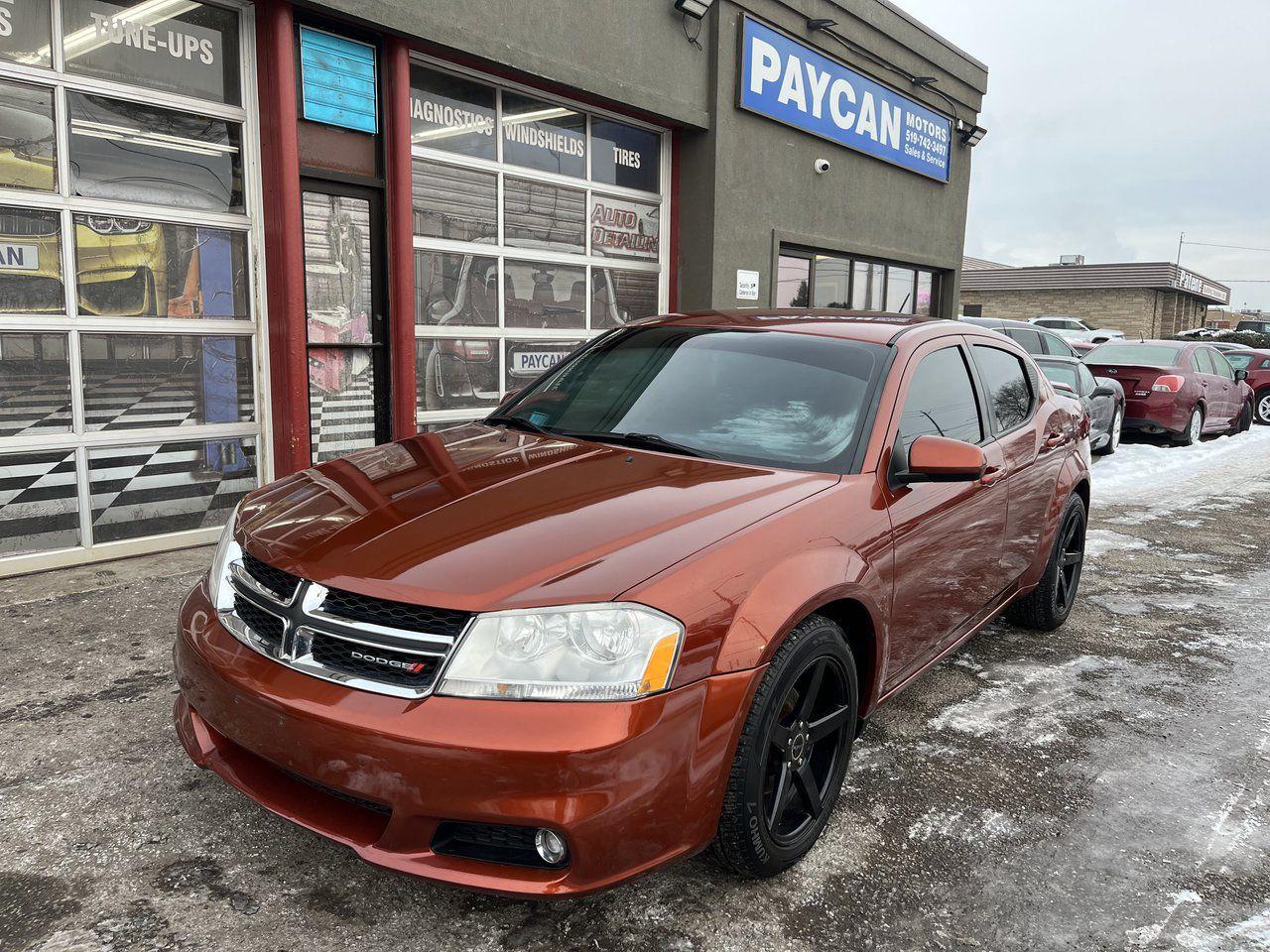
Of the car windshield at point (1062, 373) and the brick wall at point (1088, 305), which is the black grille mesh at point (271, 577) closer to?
the car windshield at point (1062, 373)

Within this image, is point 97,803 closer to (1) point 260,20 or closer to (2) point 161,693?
(2) point 161,693

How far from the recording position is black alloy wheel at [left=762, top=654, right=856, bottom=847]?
8.22 feet

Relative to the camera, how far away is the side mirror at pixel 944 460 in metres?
2.95

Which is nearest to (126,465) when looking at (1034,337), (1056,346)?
(1034,337)

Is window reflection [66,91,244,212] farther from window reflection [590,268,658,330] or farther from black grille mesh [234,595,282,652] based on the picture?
black grille mesh [234,595,282,652]

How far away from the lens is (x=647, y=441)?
3.18 meters

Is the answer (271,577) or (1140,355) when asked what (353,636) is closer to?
(271,577)

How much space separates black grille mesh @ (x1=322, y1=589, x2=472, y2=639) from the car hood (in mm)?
29

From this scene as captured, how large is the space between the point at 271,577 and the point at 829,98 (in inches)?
397

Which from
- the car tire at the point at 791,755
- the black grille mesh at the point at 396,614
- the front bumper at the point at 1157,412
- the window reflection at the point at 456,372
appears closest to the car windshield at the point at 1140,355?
the front bumper at the point at 1157,412

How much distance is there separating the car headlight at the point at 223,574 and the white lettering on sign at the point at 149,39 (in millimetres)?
4249

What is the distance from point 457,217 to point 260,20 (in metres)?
2.03

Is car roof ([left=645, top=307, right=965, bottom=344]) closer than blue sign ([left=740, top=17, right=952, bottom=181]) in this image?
Yes

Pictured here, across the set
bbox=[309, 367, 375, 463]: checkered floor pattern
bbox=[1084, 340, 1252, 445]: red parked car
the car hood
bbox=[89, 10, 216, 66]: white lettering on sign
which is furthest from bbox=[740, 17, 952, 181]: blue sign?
the car hood
